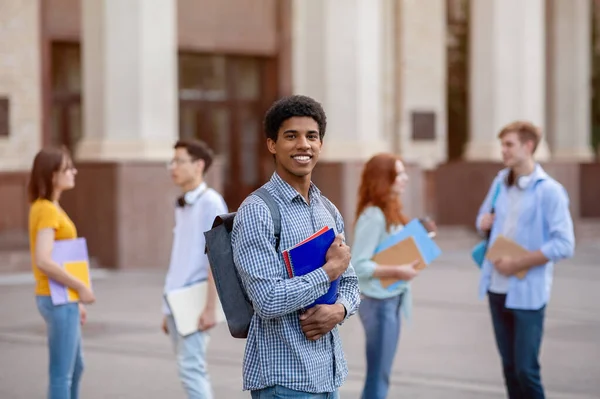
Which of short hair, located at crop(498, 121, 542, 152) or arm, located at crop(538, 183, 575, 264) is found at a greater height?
short hair, located at crop(498, 121, 542, 152)

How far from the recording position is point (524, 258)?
21.8 feet

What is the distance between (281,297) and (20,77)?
53.0 feet

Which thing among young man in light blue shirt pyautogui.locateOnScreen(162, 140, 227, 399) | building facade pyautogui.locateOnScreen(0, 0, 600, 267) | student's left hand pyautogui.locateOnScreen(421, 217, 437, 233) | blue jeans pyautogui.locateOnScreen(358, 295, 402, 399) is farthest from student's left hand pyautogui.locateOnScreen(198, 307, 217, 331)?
building facade pyautogui.locateOnScreen(0, 0, 600, 267)

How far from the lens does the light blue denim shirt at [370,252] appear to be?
6805mm

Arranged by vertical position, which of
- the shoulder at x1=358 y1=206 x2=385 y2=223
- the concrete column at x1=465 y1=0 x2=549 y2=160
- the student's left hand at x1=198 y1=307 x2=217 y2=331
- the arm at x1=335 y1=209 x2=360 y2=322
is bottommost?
the student's left hand at x1=198 y1=307 x2=217 y2=331

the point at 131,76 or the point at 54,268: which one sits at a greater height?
the point at 131,76

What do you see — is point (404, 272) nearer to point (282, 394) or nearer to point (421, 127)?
point (282, 394)

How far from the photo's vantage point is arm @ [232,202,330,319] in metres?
3.98

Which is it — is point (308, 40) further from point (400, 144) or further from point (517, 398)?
point (517, 398)

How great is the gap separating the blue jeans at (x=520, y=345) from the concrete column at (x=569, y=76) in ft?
71.5

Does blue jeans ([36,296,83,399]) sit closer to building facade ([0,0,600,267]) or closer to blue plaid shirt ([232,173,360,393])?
blue plaid shirt ([232,173,360,393])

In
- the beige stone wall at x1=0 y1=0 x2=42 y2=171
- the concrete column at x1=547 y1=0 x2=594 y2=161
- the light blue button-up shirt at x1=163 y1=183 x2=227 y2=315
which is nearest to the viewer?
the light blue button-up shirt at x1=163 y1=183 x2=227 y2=315

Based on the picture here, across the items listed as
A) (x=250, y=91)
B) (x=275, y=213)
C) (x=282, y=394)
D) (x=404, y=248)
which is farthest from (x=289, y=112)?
(x=250, y=91)

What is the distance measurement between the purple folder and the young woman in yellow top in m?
0.04
